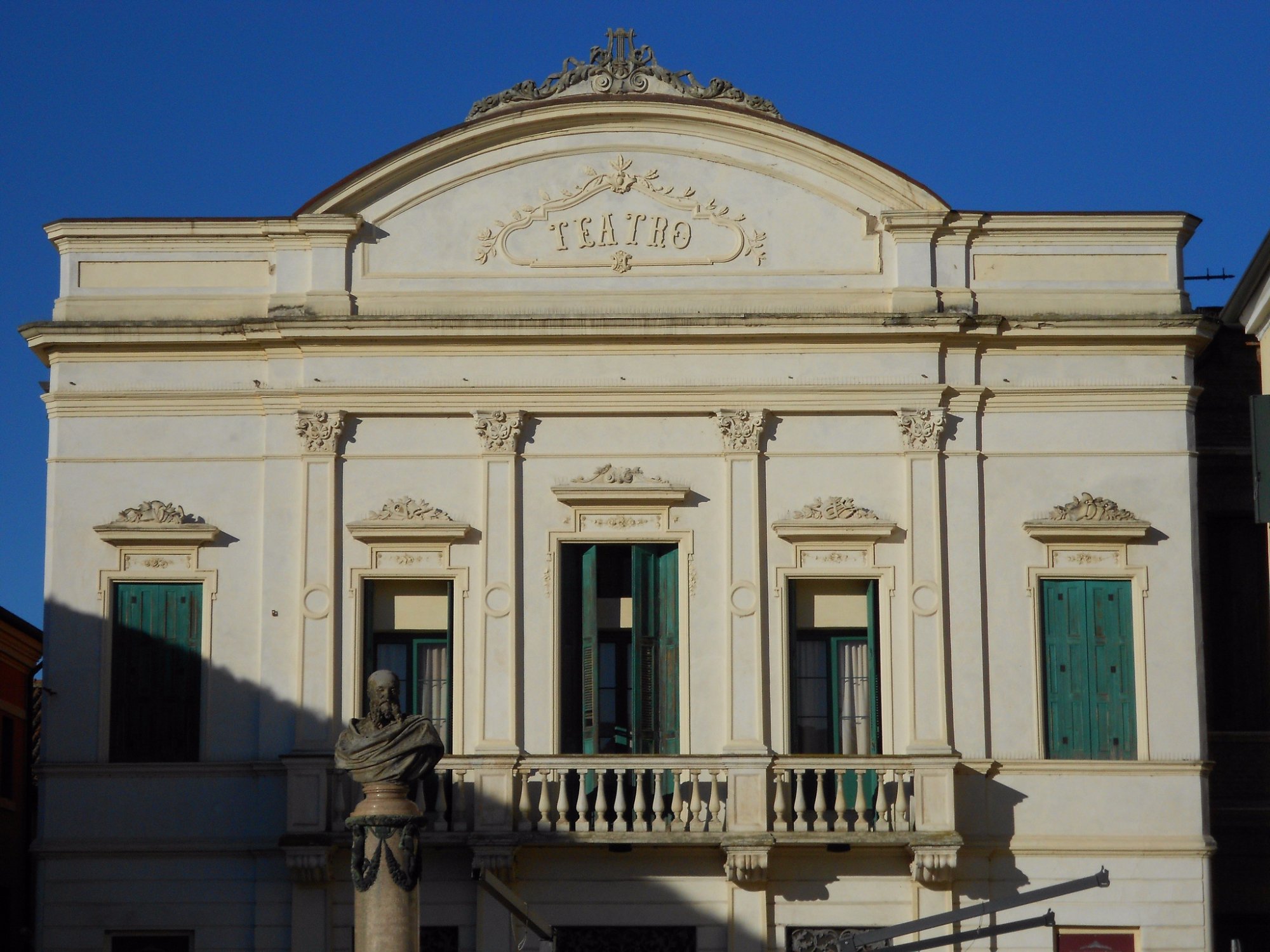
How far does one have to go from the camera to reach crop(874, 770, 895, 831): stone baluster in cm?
2398

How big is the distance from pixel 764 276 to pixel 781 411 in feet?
5.70

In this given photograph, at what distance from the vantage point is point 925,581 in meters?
25.0

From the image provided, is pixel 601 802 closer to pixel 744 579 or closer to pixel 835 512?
pixel 744 579

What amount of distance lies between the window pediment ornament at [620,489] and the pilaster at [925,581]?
2733 mm

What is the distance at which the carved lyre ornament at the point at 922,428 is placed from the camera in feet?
82.9

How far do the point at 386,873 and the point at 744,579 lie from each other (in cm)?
749

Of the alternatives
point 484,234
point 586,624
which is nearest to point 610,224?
point 484,234

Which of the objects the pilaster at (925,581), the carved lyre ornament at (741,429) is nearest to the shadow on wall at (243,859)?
the pilaster at (925,581)

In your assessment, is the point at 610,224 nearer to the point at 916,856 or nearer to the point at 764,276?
the point at 764,276

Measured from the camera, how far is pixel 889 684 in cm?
2484

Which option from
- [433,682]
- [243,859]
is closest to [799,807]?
[433,682]

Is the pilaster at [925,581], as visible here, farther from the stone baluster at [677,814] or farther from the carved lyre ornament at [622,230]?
the carved lyre ornament at [622,230]

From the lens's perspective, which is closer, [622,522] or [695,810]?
[695,810]

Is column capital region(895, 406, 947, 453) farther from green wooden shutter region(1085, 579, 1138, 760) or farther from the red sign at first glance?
the red sign
